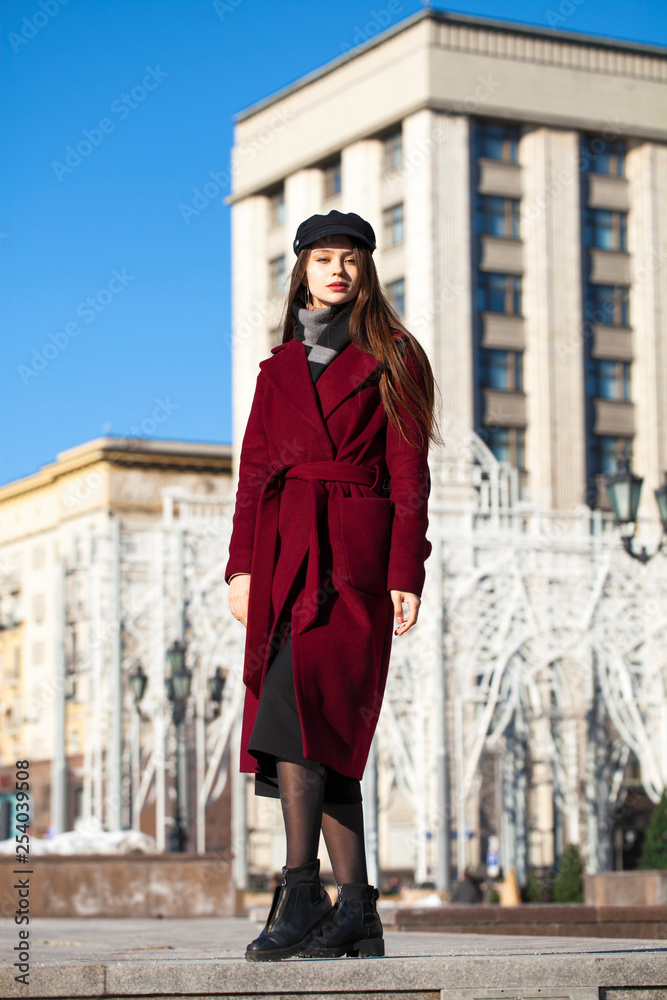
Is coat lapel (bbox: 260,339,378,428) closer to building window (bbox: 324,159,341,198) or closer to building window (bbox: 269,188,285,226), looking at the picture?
building window (bbox: 324,159,341,198)

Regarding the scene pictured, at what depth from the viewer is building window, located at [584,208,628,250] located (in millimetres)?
60062

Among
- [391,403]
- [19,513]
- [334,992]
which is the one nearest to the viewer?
[334,992]

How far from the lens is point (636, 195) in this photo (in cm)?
6072

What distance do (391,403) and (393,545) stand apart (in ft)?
1.58

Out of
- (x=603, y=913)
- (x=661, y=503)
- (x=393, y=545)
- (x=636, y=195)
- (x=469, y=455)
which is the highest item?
(x=636, y=195)

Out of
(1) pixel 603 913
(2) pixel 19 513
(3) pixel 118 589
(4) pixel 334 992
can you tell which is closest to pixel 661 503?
(1) pixel 603 913

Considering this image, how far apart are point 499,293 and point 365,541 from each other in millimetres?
53325

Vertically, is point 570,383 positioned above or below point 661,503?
above

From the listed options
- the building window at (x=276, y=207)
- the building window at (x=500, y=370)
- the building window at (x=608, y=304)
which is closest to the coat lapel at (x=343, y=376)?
the building window at (x=500, y=370)

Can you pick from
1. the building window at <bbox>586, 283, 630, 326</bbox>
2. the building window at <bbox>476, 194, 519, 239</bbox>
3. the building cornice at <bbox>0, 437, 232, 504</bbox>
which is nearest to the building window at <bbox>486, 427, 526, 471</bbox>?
the building window at <bbox>586, 283, 630, 326</bbox>

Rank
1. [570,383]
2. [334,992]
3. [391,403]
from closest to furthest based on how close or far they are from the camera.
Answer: [334,992] → [391,403] → [570,383]

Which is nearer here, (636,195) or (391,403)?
(391,403)

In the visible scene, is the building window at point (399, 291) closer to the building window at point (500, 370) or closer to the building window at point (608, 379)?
the building window at point (500, 370)

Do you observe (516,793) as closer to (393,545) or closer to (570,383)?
(570,383)
